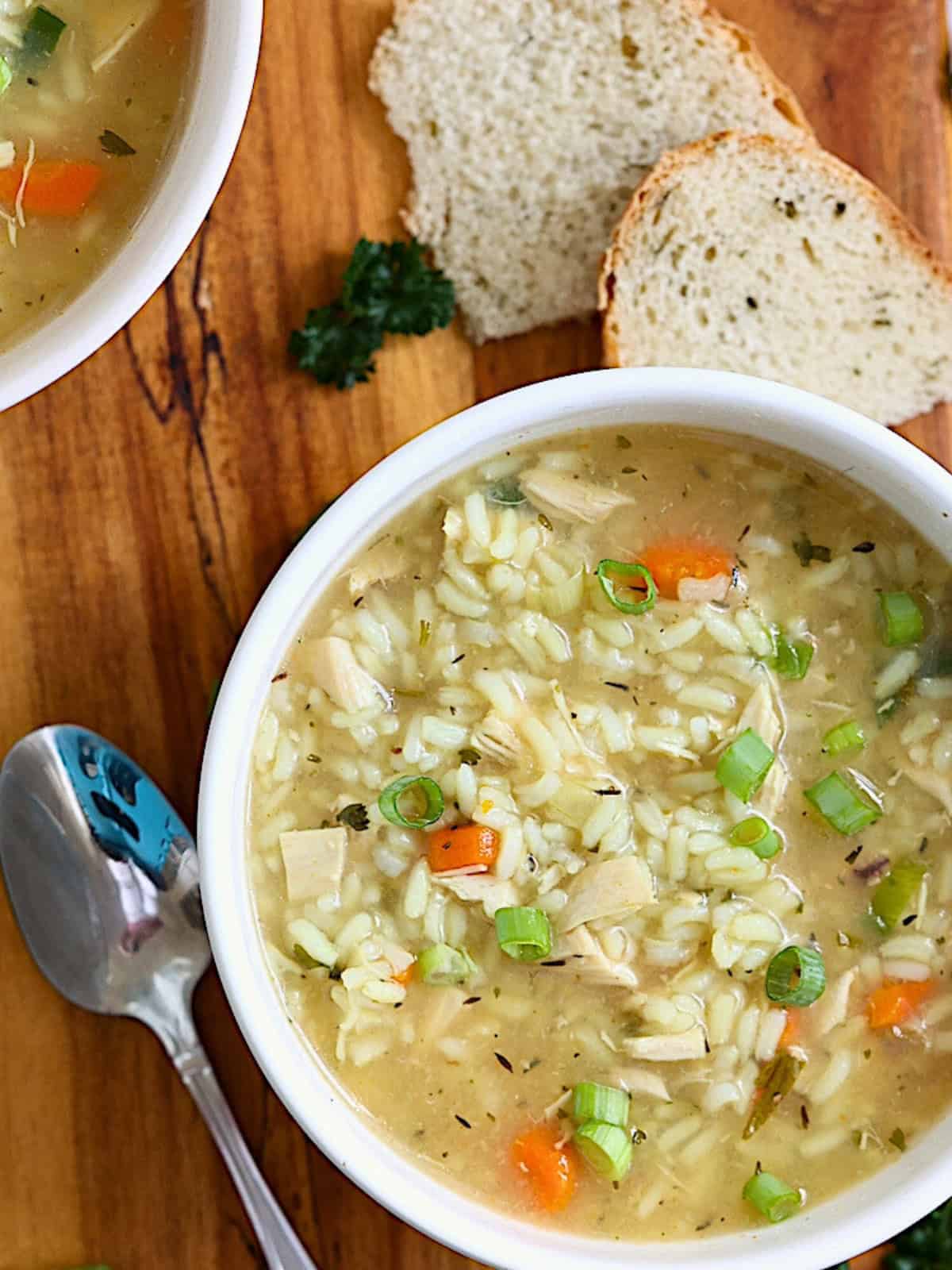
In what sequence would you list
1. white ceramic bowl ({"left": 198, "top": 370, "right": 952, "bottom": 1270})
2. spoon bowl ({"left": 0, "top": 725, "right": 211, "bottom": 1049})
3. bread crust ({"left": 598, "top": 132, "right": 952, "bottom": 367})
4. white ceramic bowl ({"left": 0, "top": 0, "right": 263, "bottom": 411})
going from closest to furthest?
white ceramic bowl ({"left": 0, "top": 0, "right": 263, "bottom": 411})
white ceramic bowl ({"left": 198, "top": 370, "right": 952, "bottom": 1270})
spoon bowl ({"left": 0, "top": 725, "right": 211, "bottom": 1049})
bread crust ({"left": 598, "top": 132, "right": 952, "bottom": 367})

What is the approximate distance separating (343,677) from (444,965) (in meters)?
0.36

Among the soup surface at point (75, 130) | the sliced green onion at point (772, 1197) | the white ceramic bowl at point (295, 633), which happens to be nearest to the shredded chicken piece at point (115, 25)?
the soup surface at point (75, 130)

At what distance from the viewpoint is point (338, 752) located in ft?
6.13

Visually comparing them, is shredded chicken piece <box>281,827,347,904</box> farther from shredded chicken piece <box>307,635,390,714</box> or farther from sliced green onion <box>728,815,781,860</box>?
sliced green onion <box>728,815,781,860</box>

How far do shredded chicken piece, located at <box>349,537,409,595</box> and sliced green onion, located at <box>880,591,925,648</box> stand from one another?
58cm

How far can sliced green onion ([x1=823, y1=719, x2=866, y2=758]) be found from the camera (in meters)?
1.87

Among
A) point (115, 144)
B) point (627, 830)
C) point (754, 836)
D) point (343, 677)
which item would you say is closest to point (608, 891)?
point (627, 830)

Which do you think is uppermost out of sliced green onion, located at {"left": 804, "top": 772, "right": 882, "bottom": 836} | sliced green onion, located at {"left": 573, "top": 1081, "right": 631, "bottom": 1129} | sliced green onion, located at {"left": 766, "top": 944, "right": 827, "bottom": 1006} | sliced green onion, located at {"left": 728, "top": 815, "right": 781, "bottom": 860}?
sliced green onion, located at {"left": 804, "top": 772, "right": 882, "bottom": 836}

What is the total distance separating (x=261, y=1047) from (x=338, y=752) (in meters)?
0.35

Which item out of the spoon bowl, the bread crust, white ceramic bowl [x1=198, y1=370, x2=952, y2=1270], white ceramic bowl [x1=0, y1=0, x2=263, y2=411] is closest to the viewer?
white ceramic bowl [x1=0, y1=0, x2=263, y2=411]

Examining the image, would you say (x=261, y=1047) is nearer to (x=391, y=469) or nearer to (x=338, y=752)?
(x=338, y=752)

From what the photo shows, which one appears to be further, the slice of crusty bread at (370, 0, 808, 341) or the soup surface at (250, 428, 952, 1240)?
the slice of crusty bread at (370, 0, 808, 341)

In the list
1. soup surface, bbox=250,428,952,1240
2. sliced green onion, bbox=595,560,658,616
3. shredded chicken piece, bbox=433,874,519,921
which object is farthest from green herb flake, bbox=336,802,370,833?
sliced green onion, bbox=595,560,658,616

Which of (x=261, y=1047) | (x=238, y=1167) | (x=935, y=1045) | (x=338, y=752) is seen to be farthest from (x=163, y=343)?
(x=935, y=1045)
